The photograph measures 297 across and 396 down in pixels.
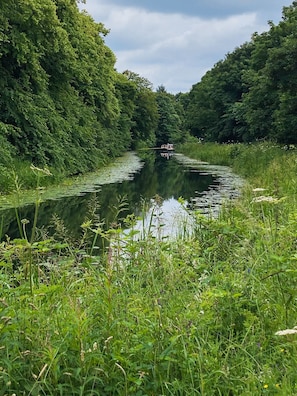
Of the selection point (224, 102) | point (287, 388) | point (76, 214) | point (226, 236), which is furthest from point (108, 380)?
point (224, 102)

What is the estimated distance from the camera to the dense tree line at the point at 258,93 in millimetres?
21406

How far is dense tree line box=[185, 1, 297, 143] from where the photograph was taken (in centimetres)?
2141

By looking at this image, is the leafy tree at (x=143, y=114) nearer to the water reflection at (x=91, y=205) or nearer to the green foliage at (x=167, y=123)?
the green foliage at (x=167, y=123)

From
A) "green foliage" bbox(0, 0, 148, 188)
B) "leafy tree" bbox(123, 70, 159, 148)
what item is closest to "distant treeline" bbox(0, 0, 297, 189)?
"green foliage" bbox(0, 0, 148, 188)

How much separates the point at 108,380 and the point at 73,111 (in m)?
20.0

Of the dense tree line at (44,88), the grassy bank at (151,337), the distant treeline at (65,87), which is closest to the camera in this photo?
the grassy bank at (151,337)

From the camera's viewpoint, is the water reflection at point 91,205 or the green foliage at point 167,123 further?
the green foliage at point 167,123

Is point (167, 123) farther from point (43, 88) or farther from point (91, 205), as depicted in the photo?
point (91, 205)

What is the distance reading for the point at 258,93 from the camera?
27391 millimetres

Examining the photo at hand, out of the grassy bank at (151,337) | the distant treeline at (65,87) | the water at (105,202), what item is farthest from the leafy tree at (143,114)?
the grassy bank at (151,337)

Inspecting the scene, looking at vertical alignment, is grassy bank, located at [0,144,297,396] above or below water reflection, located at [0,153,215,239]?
above

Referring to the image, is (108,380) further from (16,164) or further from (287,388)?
(16,164)

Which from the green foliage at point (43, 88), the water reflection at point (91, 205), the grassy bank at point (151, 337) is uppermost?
the green foliage at point (43, 88)

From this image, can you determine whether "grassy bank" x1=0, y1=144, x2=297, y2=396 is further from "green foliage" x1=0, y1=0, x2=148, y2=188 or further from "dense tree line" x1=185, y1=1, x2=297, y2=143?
"dense tree line" x1=185, y1=1, x2=297, y2=143
